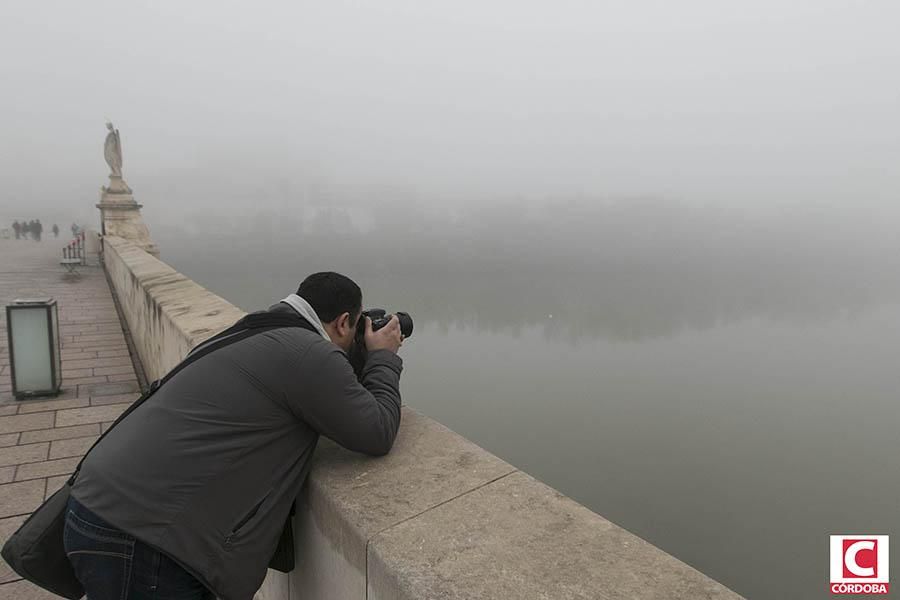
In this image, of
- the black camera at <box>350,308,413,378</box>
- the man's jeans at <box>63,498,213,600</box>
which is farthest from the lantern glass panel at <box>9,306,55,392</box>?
the man's jeans at <box>63,498,213,600</box>

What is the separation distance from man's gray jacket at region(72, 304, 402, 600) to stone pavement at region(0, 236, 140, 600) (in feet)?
4.73

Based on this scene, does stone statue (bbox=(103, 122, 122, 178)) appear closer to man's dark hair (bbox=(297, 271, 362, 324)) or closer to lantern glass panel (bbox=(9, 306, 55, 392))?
lantern glass panel (bbox=(9, 306, 55, 392))

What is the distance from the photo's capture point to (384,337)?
1.81m

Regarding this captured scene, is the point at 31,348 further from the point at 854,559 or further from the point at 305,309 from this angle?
the point at 854,559

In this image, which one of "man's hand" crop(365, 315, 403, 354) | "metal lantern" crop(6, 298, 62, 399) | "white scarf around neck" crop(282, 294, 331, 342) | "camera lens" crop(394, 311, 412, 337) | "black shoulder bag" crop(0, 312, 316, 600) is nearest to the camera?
"black shoulder bag" crop(0, 312, 316, 600)

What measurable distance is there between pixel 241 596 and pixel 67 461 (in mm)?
2601

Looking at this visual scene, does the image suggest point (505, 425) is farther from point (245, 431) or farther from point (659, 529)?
point (245, 431)

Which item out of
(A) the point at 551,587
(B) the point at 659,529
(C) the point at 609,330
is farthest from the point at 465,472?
(C) the point at 609,330

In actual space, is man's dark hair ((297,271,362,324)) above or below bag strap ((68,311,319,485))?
above

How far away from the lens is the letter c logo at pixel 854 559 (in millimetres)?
3750

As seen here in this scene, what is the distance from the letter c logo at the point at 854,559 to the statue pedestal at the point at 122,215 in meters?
18.7

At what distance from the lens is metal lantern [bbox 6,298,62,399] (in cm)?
425

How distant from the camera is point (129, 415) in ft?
4.46

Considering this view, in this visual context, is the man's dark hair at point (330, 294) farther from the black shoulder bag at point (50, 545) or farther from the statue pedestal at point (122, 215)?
the statue pedestal at point (122, 215)
